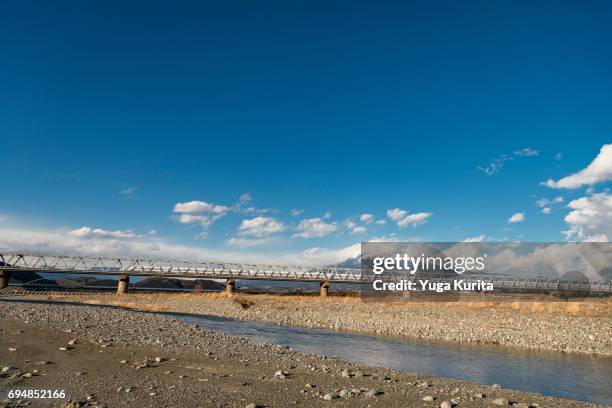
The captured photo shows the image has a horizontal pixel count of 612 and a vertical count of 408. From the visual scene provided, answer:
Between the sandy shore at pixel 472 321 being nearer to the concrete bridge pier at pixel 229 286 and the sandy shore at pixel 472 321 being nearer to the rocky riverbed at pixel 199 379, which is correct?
the rocky riverbed at pixel 199 379

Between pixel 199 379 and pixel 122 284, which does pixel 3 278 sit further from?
pixel 199 379

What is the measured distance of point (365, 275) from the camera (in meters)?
102

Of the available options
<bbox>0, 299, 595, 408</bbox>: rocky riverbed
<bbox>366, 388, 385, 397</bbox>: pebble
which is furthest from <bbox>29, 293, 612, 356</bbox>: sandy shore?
<bbox>366, 388, 385, 397</bbox>: pebble

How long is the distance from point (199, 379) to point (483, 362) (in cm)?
1700

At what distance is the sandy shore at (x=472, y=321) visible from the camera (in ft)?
98.7

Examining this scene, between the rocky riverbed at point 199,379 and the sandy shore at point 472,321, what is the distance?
16924 millimetres

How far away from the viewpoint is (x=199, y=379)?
1395cm

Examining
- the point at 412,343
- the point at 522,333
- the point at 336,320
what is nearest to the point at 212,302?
the point at 336,320

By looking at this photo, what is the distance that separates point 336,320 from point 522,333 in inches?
727

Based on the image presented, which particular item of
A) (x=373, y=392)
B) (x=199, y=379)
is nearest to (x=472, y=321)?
(x=373, y=392)

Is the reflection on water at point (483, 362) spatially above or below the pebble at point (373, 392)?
below

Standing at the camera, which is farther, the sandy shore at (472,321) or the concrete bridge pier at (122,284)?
the concrete bridge pier at (122,284)

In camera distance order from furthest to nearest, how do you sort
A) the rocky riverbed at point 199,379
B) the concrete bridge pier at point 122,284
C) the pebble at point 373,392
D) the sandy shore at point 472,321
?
the concrete bridge pier at point 122,284 < the sandy shore at point 472,321 < the pebble at point 373,392 < the rocky riverbed at point 199,379

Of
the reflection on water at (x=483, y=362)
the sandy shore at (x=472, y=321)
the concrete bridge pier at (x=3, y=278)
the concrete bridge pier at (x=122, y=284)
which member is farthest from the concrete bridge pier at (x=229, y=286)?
the reflection on water at (x=483, y=362)
